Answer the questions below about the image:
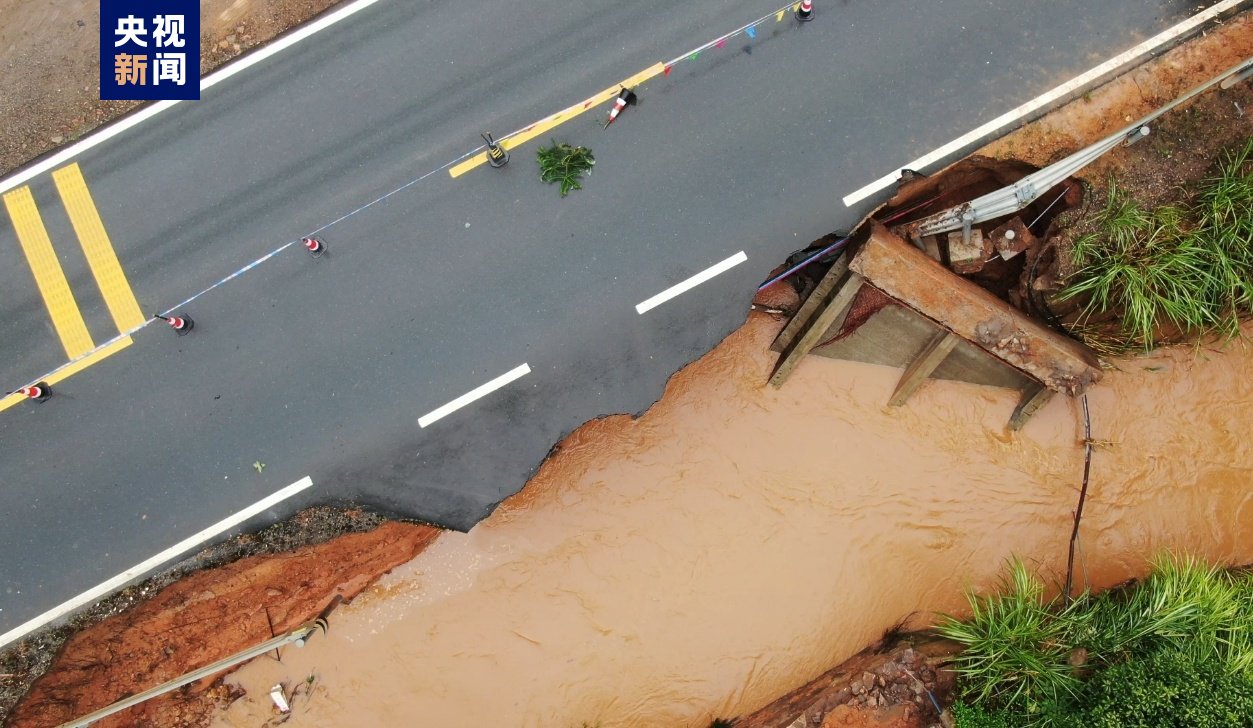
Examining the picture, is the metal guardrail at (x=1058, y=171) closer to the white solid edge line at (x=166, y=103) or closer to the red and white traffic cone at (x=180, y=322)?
the white solid edge line at (x=166, y=103)

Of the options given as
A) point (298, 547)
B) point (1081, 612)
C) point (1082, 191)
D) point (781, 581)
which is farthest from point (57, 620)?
point (1082, 191)

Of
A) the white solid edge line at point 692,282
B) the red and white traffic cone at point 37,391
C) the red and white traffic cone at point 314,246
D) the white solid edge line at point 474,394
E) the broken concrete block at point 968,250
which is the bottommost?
the broken concrete block at point 968,250

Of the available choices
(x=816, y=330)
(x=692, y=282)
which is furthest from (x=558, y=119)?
(x=816, y=330)

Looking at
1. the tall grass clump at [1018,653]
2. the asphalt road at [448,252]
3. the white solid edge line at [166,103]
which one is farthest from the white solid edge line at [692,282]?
the white solid edge line at [166,103]

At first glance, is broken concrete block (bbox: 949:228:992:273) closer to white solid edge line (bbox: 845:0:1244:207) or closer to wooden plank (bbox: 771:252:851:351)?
white solid edge line (bbox: 845:0:1244:207)

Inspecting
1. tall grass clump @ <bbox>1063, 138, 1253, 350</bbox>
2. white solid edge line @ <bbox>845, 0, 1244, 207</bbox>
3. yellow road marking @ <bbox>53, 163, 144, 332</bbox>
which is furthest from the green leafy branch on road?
tall grass clump @ <bbox>1063, 138, 1253, 350</bbox>

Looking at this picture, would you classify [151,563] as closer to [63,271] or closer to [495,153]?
[63,271]

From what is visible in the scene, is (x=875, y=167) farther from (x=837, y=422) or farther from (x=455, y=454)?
(x=455, y=454)
